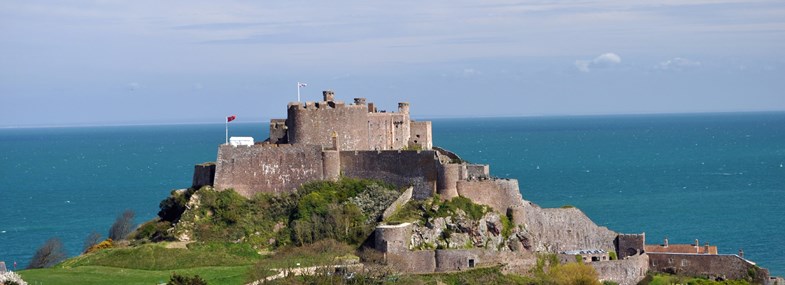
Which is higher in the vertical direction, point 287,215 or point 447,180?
point 447,180

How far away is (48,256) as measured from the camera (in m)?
78.0

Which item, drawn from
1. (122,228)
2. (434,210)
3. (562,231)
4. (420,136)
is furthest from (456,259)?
(122,228)

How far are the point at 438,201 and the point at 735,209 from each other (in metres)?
50.8

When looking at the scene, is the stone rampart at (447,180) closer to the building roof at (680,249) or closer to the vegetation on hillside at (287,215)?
the vegetation on hillside at (287,215)

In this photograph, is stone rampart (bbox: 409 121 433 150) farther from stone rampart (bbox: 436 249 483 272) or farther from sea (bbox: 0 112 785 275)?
sea (bbox: 0 112 785 275)

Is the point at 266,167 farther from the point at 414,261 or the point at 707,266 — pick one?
the point at 707,266

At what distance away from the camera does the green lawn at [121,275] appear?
2259 inches

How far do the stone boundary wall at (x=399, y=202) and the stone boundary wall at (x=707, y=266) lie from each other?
499 inches

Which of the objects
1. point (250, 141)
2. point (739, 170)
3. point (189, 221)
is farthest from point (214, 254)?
point (739, 170)

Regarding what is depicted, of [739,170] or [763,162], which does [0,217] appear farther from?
[763,162]

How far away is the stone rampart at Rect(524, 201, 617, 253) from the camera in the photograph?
2621 inches

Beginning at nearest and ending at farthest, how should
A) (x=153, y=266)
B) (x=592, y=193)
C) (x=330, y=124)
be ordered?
(x=153, y=266)
(x=330, y=124)
(x=592, y=193)

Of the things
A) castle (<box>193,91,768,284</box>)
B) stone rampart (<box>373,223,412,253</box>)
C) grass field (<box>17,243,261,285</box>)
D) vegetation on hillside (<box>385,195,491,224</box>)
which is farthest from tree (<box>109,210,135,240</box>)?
stone rampart (<box>373,223,412,253</box>)

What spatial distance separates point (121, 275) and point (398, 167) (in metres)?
13.7
